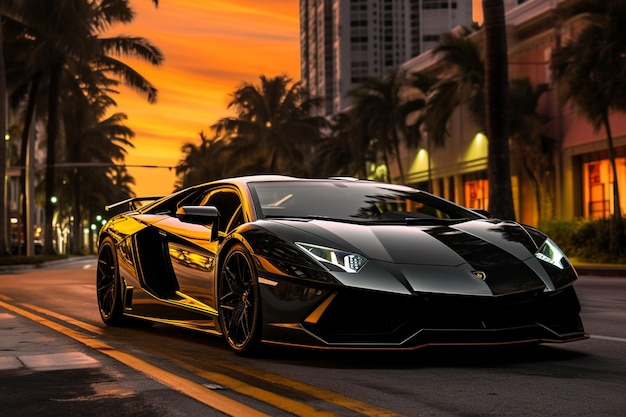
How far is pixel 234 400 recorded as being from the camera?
5.09 metres

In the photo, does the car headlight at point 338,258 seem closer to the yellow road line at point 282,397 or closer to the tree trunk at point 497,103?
the yellow road line at point 282,397

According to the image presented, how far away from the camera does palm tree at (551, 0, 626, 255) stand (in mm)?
29156

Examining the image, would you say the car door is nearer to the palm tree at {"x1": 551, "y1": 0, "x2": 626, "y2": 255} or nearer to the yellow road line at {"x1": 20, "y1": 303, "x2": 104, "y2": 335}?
the yellow road line at {"x1": 20, "y1": 303, "x2": 104, "y2": 335}

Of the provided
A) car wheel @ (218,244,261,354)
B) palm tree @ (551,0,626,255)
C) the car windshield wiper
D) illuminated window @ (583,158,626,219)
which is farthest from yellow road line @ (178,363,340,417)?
illuminated window @ (583,158,626,219)

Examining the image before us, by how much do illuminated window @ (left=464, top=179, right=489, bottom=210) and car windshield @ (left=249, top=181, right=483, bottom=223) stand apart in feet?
144

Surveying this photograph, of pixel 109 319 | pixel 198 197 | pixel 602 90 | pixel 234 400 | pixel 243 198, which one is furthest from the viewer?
pixel 602 90

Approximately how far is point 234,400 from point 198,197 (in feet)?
11.9

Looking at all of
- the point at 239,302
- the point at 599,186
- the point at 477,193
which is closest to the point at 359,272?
the point at 239,302

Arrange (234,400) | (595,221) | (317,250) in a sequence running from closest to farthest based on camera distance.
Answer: (234,400), (317,250), (595,221)

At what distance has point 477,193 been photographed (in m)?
52.9

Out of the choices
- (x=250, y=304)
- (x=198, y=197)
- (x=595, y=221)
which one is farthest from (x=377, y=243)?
(x=595, y=221)

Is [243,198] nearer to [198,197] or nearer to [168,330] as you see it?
[198,197]

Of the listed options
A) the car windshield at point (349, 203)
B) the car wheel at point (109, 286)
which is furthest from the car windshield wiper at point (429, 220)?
the car wheel at point (109, 286)

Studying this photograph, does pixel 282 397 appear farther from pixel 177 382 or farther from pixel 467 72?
pixel 467 72
